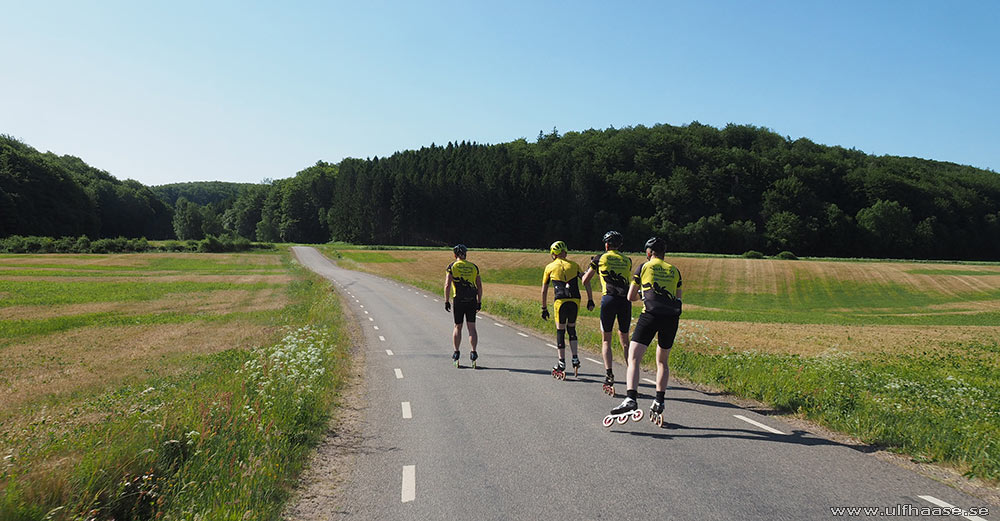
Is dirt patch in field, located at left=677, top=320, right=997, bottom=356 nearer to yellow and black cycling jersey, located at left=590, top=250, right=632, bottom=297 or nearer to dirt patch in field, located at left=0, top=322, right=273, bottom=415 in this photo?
yellow and black cycling jersey, located at left=590, top=250, right=632, bottom=297

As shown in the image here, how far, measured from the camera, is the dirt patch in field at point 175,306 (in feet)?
83.4

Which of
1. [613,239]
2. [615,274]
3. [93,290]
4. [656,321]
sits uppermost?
[613,239]

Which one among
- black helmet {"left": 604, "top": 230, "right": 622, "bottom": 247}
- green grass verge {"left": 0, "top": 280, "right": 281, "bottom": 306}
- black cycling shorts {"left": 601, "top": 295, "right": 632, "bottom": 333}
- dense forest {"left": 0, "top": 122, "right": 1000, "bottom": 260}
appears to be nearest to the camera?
black cycling shorts {"left": 601, "top": 295, "right": 632, "bottom": 333}

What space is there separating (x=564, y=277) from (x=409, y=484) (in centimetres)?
593

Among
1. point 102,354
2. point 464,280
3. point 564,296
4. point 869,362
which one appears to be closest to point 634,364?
point 564,296

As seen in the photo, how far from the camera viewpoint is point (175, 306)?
29.2 metres

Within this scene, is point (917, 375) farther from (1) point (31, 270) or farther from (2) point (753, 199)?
(2) point (753, 199)

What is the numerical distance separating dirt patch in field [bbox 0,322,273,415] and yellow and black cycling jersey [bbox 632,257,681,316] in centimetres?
1140

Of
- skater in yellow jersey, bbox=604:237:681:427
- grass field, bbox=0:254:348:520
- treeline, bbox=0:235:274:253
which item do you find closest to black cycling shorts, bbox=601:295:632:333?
skater in yellow jersey, bbox=604:237:681:427

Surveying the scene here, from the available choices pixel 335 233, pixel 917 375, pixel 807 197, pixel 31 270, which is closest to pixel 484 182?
pixel 335 233

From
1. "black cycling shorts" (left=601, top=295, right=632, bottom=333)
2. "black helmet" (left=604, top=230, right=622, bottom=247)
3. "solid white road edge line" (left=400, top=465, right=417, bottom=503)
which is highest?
"black helmet" (left=604, top=230, right=622, bottom=247)

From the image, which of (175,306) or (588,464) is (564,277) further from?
(175,306)

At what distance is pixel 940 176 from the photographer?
126625 mm

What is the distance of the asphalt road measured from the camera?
183 inches
